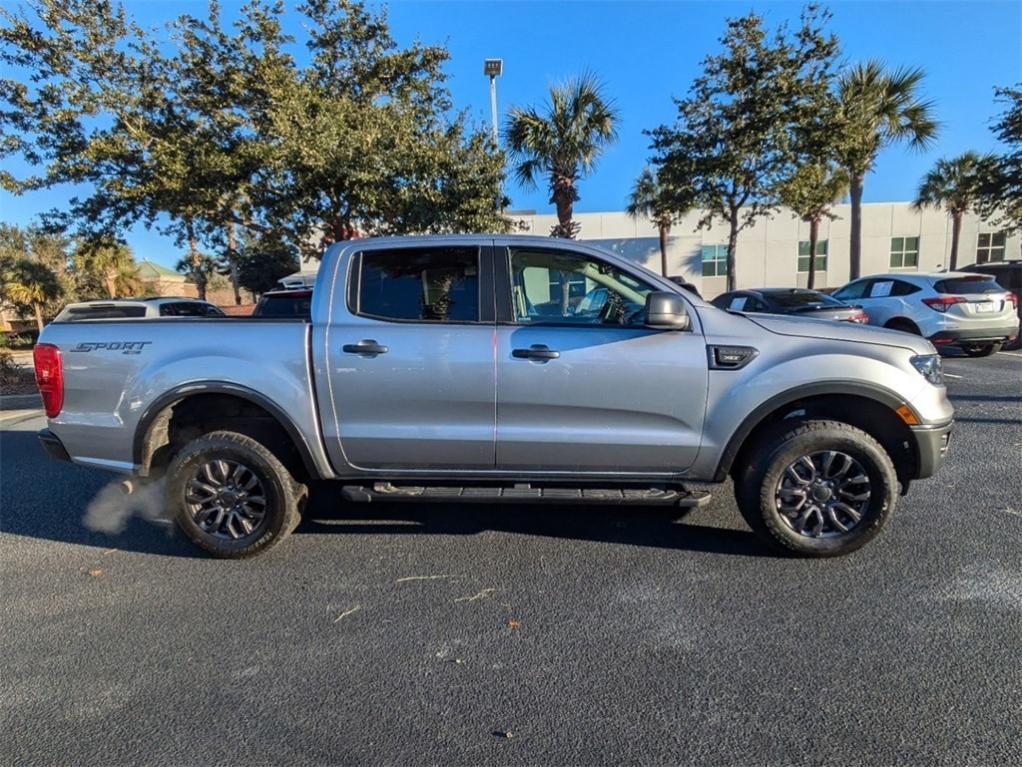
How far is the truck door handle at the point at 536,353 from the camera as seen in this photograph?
3.34 m

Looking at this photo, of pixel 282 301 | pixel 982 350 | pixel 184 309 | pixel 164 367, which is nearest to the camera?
pixel 164 367

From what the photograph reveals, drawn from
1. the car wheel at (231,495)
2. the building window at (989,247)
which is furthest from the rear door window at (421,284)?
the building window at (989,247)

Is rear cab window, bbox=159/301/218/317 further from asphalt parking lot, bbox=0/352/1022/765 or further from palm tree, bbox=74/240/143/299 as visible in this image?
palm tree, bbox=74/240/143/299

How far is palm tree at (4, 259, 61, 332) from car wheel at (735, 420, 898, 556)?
3189cm

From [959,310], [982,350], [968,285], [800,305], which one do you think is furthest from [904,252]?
[800,305]

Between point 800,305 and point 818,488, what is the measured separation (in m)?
7.96

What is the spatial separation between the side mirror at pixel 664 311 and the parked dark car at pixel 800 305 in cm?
693

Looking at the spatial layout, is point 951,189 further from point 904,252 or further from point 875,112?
point 875,112

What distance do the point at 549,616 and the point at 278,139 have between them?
8.92m

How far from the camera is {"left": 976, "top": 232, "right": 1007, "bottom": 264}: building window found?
3109cm

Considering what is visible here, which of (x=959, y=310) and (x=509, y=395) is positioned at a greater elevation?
(x=959, y=310)

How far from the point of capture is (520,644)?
2752 mm

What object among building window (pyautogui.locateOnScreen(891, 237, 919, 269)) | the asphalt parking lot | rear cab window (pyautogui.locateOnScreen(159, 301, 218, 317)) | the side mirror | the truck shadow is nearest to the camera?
the asphalt parking lot

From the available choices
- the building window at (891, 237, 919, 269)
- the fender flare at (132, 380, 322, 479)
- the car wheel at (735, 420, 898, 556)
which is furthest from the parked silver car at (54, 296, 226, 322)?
the building window at (891, 237, 919, 269)
